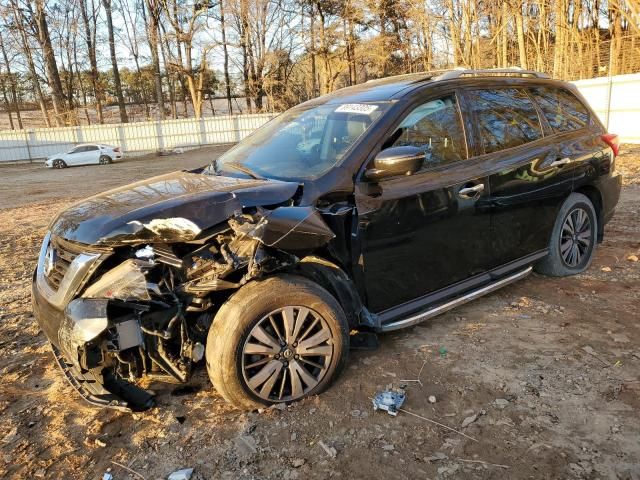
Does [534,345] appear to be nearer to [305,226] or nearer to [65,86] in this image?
[305,226]

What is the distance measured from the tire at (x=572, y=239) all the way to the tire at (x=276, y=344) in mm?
2461

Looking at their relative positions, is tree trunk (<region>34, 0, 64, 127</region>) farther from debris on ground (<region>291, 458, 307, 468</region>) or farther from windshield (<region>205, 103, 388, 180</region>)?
debris on ground (<region>291, 458, 307, 468</region>)

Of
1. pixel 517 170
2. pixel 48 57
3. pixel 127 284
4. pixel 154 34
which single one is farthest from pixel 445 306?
pixel 154 34

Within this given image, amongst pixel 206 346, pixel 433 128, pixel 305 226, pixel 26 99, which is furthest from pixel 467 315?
pixel 26 99

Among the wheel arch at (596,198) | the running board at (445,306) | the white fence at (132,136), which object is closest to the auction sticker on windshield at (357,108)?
the running board at (445,306)

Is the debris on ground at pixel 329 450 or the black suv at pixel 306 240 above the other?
the black suv at pixel 306 240

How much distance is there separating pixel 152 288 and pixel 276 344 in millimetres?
756

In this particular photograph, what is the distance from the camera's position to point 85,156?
85.5ft

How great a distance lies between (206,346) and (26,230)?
22.3 ft

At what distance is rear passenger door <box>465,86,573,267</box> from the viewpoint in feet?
12.5

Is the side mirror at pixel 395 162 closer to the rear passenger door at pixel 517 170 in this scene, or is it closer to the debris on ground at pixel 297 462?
the rear passenger door at pixel 517 170

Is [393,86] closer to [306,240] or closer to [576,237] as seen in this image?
[306,240]

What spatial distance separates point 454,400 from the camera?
298cm

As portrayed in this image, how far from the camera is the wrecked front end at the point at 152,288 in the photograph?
8.40 feet
